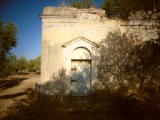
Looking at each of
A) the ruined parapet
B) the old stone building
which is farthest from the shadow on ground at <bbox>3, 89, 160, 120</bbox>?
the ruined parapet

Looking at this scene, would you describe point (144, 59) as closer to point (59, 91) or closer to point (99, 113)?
point (99, 113)

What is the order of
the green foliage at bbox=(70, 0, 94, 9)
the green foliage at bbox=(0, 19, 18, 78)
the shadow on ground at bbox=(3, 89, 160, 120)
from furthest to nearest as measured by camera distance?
the green foliage at bbox=(70, 0, 94, 9), the green foliage at bbox=(0, 19, 18, 78), the shadow on ground at bbox=(3, 89, 160, 120)

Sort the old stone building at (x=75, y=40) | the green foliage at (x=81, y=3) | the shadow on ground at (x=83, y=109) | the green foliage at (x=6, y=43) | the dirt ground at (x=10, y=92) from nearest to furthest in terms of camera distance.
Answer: the shadow on ground at (x=83, y=109) → the dirt ground at (x=10, y=92) → the old stone building at (x=75, y=40) → the green foliage at (x=6, y=43) → the green foliage at (x=81, y=3)

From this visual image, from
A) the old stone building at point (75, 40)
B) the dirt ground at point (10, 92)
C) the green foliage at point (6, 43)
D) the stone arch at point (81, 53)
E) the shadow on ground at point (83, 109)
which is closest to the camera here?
the shadow on ground at point (83, 109)

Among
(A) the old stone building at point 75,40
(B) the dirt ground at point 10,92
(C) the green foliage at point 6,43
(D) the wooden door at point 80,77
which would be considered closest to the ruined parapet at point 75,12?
(A) the old stone building at point 75,40

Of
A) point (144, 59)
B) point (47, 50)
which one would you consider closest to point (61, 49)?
point (47, 50)

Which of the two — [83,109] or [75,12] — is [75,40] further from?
[83,109]

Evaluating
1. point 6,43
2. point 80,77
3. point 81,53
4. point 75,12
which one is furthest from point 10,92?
point 75,12

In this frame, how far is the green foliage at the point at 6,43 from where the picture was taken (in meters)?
12.5

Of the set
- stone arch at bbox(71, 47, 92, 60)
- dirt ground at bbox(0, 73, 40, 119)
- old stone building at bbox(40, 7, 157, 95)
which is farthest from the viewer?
stone arch at bbox(71, 47, 92, 60)

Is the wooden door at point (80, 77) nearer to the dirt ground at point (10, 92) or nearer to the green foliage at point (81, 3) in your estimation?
the dirt ground at point (10, 92)

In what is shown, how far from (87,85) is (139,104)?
3713 mm

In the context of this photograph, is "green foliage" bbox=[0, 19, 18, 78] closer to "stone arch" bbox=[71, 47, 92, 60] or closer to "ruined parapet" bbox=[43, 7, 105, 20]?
"ruined parapet" bbox=[43, 7, 105, 20]

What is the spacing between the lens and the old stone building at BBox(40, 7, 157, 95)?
31.8 feet
